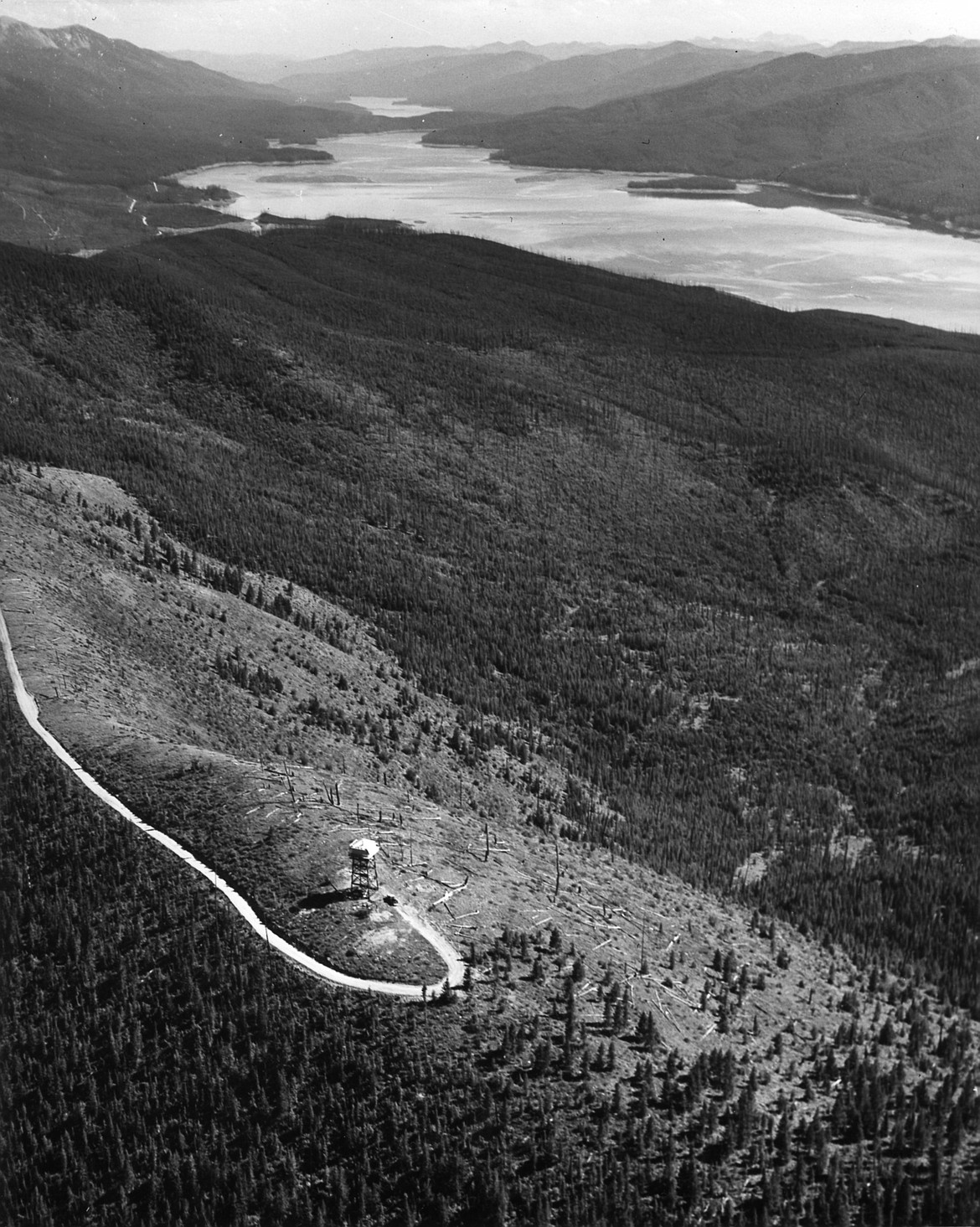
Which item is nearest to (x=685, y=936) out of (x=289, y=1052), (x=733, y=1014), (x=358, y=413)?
(x=733, y=1014)

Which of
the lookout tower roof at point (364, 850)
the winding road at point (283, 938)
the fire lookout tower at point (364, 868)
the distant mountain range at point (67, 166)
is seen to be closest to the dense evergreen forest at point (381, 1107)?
the winding road at point (283, 938)

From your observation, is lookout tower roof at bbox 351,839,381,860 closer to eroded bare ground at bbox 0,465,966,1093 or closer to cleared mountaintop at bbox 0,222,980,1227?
eroded bare ground at bbox 0,465,966,1093

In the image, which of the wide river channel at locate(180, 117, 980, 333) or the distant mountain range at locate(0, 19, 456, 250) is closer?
the wide river channel at locate(180, 117, 980, 333)

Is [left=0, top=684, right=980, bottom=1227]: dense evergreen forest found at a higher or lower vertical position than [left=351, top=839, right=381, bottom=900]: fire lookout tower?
lower

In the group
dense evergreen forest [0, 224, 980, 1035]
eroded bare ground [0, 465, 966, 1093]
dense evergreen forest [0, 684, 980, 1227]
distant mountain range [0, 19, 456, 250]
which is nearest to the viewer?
dense evergreen forest [0, 684, 980, 1227]

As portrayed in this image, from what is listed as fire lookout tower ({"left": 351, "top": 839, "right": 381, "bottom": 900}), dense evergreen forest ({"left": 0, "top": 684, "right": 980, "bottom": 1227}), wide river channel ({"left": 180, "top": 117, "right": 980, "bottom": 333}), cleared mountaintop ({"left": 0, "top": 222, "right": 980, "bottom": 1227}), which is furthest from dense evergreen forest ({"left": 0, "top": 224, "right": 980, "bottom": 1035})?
wide river channel ({"left": 180, "top": 117, "right": 980, "bottom": 333})

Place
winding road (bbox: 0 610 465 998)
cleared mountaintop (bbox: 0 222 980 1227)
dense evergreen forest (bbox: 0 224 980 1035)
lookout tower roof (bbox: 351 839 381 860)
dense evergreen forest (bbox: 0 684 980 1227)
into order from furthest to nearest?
dense evergreen forest (bbox: 0 224 980 1035), lookout tower roof (bbox: 351 839 381 860), winding road (bbox: 0 610 465 998), cleared mountaintop (bbox: 0 222 980 1227), dense evergreen forest (bbox: 0 684 980 1227)
